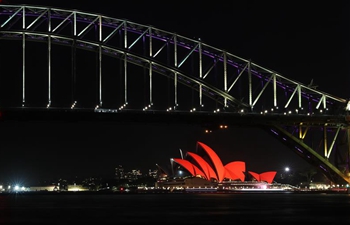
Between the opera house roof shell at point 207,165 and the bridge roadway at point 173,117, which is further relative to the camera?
the opera house roof shell at point 207,165

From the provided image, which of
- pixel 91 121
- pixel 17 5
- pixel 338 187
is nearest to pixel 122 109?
pixel 91 121

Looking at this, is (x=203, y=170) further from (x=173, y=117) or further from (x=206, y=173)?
(x=173, y=117)

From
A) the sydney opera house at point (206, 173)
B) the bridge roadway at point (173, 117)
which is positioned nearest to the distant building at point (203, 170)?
the sydney opera house at point (206, 173)

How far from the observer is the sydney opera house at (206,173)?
17300 cm

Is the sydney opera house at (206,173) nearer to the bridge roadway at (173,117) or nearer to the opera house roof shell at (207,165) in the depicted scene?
the opera house roof shell at (207,165)

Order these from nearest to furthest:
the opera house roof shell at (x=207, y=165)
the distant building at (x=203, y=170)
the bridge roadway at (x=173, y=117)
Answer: the bridge roadway at (x=173, y=117)
the opera house roof shell at (x=207, y=165)
the distant building at (x=203, y=170)

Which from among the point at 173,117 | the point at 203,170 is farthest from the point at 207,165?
the point at 173,117

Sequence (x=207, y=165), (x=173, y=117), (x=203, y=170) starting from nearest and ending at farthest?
(x=173, y=117)
(x=207, y=165)
(x=203, y=170)

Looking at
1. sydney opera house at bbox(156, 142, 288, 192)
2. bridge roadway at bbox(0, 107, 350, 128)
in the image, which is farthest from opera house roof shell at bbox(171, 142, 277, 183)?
bridge roadway at bbox(0, 107, 350, 128)

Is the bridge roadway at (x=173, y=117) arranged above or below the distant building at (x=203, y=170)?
below

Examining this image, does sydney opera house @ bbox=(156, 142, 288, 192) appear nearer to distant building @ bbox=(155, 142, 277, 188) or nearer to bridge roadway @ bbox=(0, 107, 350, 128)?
distant building @ bbox=(155, 142, 277, 188)

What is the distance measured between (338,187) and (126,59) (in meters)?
37.6

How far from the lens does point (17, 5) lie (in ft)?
298

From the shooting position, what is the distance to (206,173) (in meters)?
175
